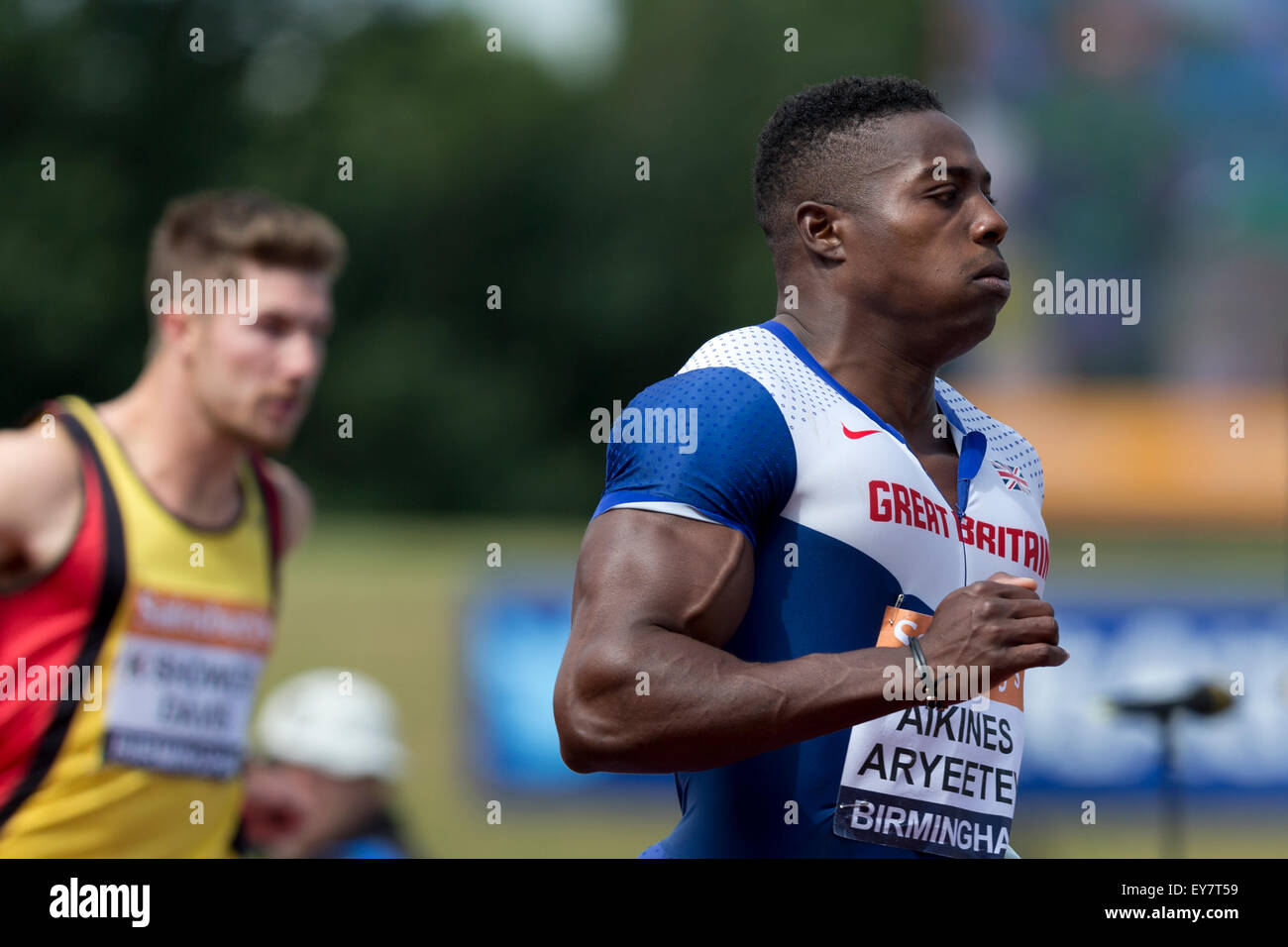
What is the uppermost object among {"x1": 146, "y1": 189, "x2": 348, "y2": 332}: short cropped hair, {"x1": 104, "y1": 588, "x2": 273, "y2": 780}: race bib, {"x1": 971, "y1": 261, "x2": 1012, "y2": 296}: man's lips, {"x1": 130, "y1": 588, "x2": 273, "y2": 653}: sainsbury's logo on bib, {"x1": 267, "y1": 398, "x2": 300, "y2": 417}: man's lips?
{"x1": 146, "y1": 189, "x2": 348, "y2": 332}: short cropped hair

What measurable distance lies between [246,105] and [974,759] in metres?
25.5

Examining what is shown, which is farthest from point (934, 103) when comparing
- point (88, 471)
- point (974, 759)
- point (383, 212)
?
point (383, 212)

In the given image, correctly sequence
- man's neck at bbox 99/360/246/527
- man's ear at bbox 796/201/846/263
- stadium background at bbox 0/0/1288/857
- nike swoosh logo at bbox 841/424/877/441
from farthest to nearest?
stadium background at bbox 0/0/1288/857 → man's neck at bbox 99/360/246/527 → man's ear at bbox 796/201/846/263 → nike swoosh logo at bbox 841/424/877/441

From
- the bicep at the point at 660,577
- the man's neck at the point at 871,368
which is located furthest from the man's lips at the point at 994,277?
the bicep at the point at 660,577

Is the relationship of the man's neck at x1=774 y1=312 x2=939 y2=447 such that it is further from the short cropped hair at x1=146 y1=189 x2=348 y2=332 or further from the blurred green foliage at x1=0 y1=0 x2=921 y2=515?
the blurred green foliage at x1=0 y1=0 x2=921 y2=515

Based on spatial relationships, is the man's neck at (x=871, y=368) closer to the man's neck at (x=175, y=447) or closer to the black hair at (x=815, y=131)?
the black hair at (x=815, y=131)

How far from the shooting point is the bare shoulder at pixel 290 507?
5926 mm

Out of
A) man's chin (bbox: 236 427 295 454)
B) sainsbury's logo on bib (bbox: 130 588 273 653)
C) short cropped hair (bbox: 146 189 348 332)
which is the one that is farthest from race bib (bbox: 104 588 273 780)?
short cropped hair (bbox: 146 189 348 332)

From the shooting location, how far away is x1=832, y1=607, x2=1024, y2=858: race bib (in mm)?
3020

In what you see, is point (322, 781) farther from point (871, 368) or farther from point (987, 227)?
point (987, 227)

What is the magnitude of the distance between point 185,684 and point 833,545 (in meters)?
2.88

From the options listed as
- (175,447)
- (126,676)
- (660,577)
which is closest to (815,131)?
(660,577)

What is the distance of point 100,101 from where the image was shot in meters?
26.5

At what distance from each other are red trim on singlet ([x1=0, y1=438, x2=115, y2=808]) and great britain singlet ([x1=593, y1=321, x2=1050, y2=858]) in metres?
2.37
